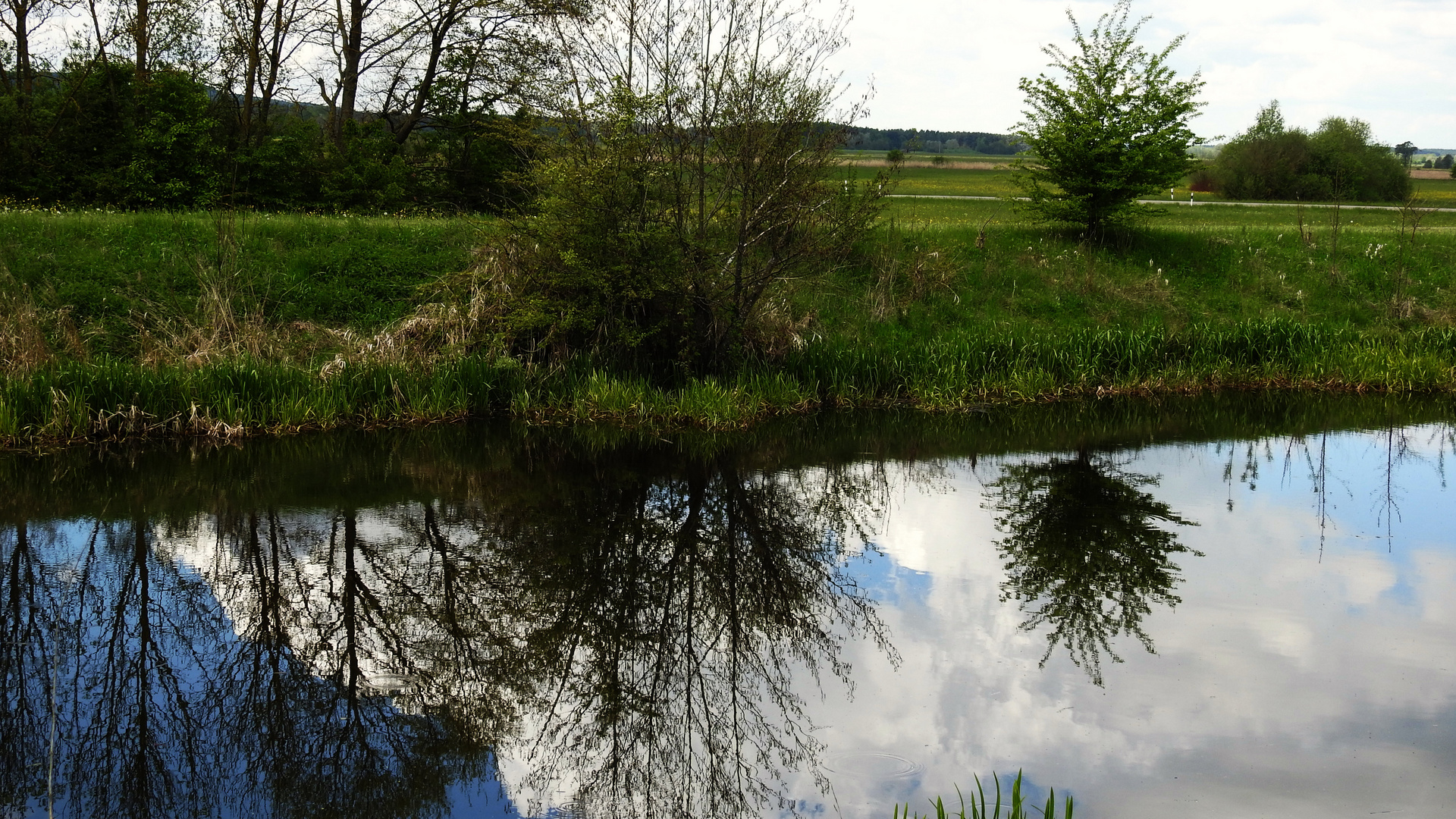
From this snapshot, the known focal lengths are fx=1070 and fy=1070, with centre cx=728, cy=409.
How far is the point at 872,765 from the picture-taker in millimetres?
5781

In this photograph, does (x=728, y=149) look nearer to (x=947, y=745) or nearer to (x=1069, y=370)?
(x=1069, y=370)

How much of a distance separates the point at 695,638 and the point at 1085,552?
3.79m

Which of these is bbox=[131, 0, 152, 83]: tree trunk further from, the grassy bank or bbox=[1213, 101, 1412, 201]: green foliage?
bbox=[1213, 101, 1412, 201]: green foliage

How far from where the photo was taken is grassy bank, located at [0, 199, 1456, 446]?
13.7 meters

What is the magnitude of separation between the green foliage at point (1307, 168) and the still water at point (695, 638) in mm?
35931

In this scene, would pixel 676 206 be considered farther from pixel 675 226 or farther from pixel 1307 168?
pixel 1307 168

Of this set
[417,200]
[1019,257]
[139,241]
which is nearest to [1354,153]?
[1019,257]

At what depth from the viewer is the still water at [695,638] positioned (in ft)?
18.5

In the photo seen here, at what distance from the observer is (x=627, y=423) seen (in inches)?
567

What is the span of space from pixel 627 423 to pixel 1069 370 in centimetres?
736

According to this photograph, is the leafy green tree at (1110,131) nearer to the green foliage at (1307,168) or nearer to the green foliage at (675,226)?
the green foliage at (675,226)

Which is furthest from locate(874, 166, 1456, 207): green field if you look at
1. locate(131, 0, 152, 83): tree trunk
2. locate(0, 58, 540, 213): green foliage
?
locate(131, 0, 152, 83): tree trunk

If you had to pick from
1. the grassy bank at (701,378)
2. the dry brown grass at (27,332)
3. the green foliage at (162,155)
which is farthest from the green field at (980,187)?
the dry brown grass at (27,332)

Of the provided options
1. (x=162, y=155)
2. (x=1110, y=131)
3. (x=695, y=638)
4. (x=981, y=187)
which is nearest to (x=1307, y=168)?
(x=981, y=187)
